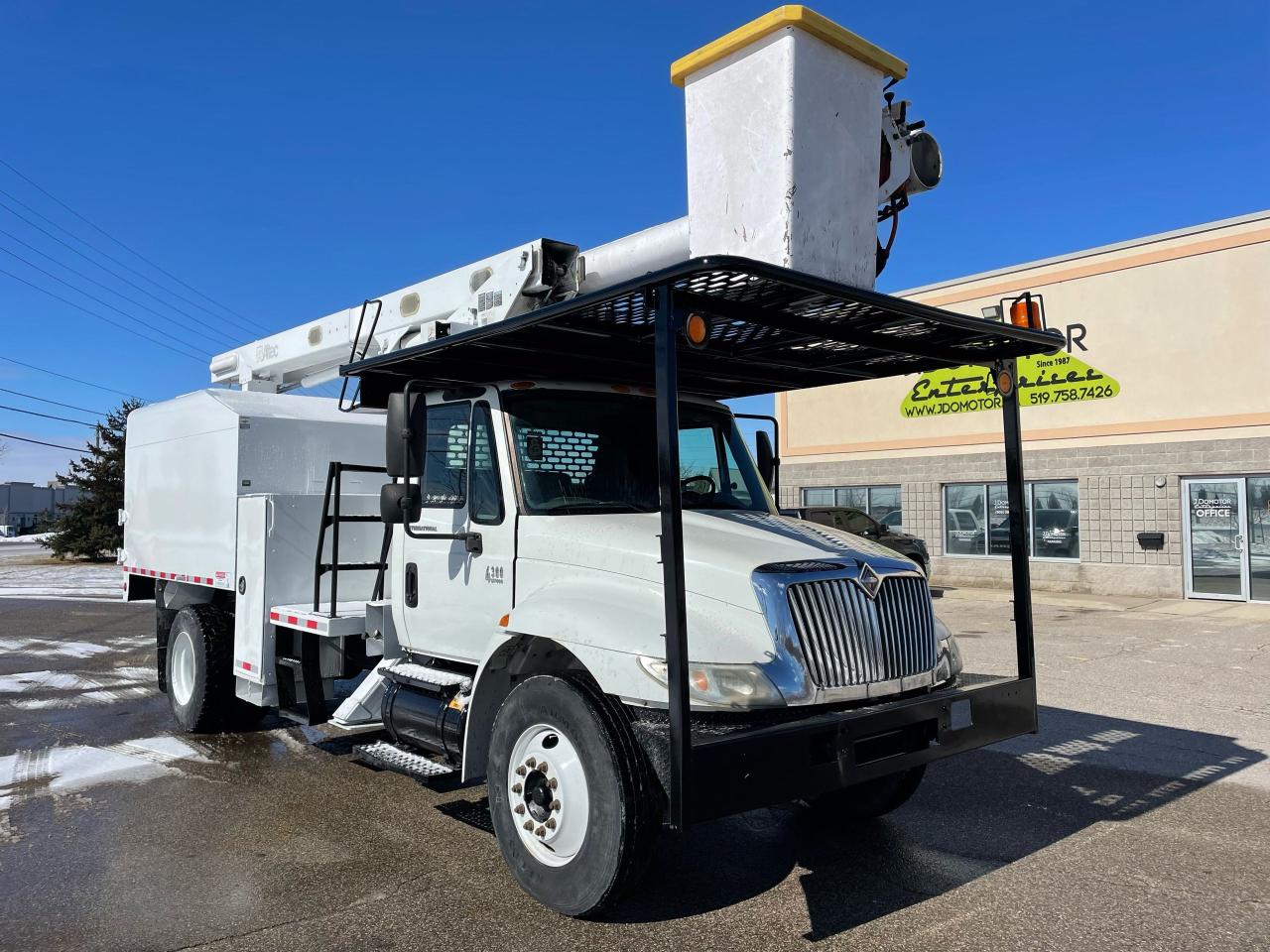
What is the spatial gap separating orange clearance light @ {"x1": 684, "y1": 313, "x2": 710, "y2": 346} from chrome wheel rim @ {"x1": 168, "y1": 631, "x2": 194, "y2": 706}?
5564mm

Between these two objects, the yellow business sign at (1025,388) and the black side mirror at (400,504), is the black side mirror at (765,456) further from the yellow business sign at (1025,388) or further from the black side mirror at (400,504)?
the yellow business sign at (1025,388)

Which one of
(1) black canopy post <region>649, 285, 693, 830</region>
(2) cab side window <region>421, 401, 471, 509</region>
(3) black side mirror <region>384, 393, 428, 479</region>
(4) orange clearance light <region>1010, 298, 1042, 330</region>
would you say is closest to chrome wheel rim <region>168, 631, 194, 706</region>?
(2) cab side window <region>421, 401, 471, 509</region>

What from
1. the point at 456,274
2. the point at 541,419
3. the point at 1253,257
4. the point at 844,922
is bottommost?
the point at 844,922

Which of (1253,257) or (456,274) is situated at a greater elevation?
(1253,257)

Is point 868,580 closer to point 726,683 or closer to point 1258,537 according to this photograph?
point 726,683

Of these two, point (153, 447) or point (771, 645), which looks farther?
point (153, 447)

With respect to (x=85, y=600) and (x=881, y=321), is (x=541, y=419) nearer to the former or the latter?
(x=881, y=321)

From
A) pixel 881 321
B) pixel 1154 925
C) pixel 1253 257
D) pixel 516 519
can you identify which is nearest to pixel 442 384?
pixel 516 519

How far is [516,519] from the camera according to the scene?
4.92 metres

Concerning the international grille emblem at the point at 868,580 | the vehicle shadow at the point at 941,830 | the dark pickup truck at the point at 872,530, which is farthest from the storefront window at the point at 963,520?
the international grille emblem at the point at 868,580

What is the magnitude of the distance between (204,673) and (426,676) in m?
3.03

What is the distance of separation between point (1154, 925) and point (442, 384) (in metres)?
4.25

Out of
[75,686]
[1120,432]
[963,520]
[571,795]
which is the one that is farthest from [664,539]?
[963,520]

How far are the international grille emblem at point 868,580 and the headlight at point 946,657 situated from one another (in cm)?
52
